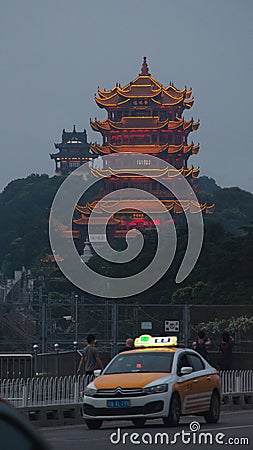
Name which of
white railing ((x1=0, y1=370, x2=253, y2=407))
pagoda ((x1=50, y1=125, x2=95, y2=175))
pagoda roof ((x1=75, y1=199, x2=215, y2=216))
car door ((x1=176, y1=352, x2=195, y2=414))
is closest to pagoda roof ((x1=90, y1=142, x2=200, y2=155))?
pagoda roof ((x1=75, y1=199, x2=215, y2=216))

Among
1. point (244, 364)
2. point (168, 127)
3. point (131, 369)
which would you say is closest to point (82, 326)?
point (244, 364)

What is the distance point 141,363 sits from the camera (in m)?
13.4

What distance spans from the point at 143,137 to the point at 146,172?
17.4ft

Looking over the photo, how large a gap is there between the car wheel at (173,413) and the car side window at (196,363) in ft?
3.16

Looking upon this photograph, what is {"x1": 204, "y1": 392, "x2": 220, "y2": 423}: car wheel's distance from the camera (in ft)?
44.4

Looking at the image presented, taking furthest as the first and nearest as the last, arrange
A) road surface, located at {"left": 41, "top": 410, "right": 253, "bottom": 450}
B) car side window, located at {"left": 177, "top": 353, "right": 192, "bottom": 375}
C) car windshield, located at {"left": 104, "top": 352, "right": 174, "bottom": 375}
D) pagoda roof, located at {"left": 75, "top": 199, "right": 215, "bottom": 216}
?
pagoda roof, located at {"left": 75, "top": 199, "right": 215, "bottom": 216} → car side window, located at {"left": 177, "top": 353, "right": 192, "bottom": 375} → car windshield, located at {"left": 104, "top": 352, "right": 174, "bottom": 375} → road surface, located at {"left": 41, "top": 410, "right": 253, "bottom": 450}

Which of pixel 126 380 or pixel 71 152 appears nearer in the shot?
pixel 126 380

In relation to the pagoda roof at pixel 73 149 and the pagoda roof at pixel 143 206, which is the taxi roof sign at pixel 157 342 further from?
the pagoda roof at pixel 73 149

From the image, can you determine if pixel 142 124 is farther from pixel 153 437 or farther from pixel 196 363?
pixel 153 437

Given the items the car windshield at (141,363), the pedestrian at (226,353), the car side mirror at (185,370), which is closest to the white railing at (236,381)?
the pedestrian at (226,353)

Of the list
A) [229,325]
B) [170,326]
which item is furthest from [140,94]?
[170,326]

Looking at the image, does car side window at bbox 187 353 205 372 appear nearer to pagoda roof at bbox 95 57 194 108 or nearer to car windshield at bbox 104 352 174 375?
car windshield at bbox 104 352 174 375

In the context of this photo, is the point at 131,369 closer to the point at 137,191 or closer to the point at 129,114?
the point at 137,191

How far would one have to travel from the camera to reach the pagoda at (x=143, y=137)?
87562mm
